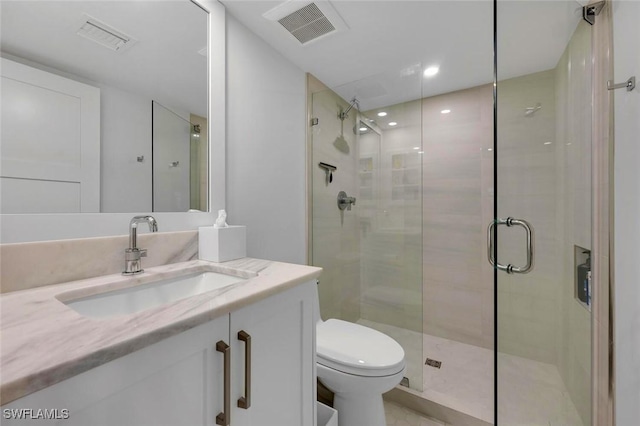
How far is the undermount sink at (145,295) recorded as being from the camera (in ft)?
2.39

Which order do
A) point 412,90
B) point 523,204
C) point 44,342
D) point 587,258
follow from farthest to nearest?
point 412,90 < point 523,204 < point 587,258 < point 44,342

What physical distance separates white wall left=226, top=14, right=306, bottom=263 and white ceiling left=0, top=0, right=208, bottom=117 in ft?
0.66

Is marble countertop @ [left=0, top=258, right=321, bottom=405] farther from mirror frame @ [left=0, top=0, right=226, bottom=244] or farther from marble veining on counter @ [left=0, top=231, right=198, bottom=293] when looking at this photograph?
mirror frame @ [left=0, top=0, right=226, bottom=244]

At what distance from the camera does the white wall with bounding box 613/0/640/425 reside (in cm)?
87

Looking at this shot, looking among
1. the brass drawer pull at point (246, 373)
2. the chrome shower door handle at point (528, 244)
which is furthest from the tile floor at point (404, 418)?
the brass drawer pull at point (246, 373)

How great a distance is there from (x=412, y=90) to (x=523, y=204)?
1.07m

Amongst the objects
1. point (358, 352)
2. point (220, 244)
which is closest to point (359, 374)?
point (358, 352)

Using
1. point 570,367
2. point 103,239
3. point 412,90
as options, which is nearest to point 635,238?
point 570,367

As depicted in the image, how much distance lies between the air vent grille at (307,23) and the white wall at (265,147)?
0.75ft

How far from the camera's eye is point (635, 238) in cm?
88

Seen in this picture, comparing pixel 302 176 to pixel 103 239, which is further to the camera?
pixel 302 176

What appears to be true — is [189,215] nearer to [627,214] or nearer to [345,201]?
[345,201]

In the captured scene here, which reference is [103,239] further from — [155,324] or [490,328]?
[490,328]

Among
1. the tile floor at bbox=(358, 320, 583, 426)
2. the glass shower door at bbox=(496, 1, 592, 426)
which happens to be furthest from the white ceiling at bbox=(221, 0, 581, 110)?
the tile floor at bbox=(358, 320, 583, 426)
